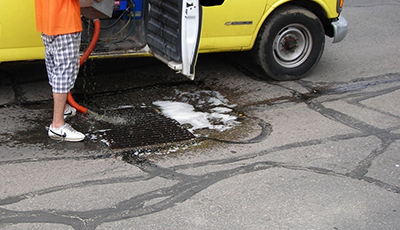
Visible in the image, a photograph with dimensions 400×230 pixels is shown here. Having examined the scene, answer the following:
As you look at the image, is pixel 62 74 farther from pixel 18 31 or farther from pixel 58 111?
pixel 18 31

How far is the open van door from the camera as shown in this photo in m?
5.41

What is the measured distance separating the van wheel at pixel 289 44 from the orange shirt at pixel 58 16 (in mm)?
2487

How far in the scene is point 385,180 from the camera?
15.5ft

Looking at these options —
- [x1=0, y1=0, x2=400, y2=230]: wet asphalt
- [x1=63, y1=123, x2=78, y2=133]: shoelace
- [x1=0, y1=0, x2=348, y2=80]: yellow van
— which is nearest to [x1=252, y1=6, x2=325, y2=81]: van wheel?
[x1=0, y1=0, x2=348, y2=80]: yellow van

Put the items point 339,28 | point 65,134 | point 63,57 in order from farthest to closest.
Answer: point 339,28, point 65,134, point 63,57

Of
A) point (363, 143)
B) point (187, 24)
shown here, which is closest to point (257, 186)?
point (363, 143)

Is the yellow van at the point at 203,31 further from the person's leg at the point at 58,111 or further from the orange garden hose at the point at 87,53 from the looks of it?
the person's leg at the point at 58,111

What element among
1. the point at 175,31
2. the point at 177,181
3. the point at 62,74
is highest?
the point at 175,31

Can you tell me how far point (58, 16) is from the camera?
194 inches

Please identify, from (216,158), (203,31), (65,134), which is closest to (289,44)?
(203,31)

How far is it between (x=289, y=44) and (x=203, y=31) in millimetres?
1180

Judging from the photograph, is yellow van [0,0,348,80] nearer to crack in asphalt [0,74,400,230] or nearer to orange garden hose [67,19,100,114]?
orange garden hose [67,19,100,114]

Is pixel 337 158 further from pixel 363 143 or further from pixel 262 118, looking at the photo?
pixel 262 118

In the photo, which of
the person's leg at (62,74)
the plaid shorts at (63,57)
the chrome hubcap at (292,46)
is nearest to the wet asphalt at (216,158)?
the person's leg at (62,74)
